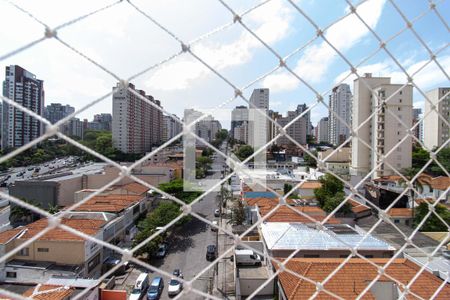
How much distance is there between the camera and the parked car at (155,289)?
3.08 m

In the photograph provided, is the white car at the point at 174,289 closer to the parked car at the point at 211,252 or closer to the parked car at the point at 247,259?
the parked car at the point at 247,259

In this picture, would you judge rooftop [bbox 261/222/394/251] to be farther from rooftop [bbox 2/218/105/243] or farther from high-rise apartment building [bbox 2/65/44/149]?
high-rise apartment building [bbox 2/65/44/149]

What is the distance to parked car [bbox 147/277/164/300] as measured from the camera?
3079 mm

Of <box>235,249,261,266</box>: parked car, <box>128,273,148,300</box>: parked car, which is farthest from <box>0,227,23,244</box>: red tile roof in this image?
<box>235,249,261,266</box>: parked car

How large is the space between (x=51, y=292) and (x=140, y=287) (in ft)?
3.29

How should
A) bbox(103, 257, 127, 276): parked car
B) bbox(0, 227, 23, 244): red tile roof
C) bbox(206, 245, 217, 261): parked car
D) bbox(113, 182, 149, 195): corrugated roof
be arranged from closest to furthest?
bbox(0, 227, 23, 244): red tile roof → bbox(103, 257, 127, 276): parked car → bbox(206, 245, 217, 261): parked car → bbox(113, 182, 149, 195): corrugated roof

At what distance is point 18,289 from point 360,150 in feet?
26.3

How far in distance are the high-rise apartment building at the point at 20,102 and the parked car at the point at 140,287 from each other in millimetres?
8056

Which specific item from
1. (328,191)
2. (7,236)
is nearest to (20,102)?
(7,236)

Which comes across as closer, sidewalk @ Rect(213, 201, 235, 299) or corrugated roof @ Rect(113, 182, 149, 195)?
sidewalk @ Rect(213, 201, 235, 299)

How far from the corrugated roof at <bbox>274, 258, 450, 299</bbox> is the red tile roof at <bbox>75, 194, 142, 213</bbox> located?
2.94 metres

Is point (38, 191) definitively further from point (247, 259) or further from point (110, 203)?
point (247, 259)

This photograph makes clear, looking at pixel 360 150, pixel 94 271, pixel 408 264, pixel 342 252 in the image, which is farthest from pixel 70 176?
pixel 360 150

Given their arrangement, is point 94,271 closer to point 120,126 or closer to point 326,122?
point 120,126
